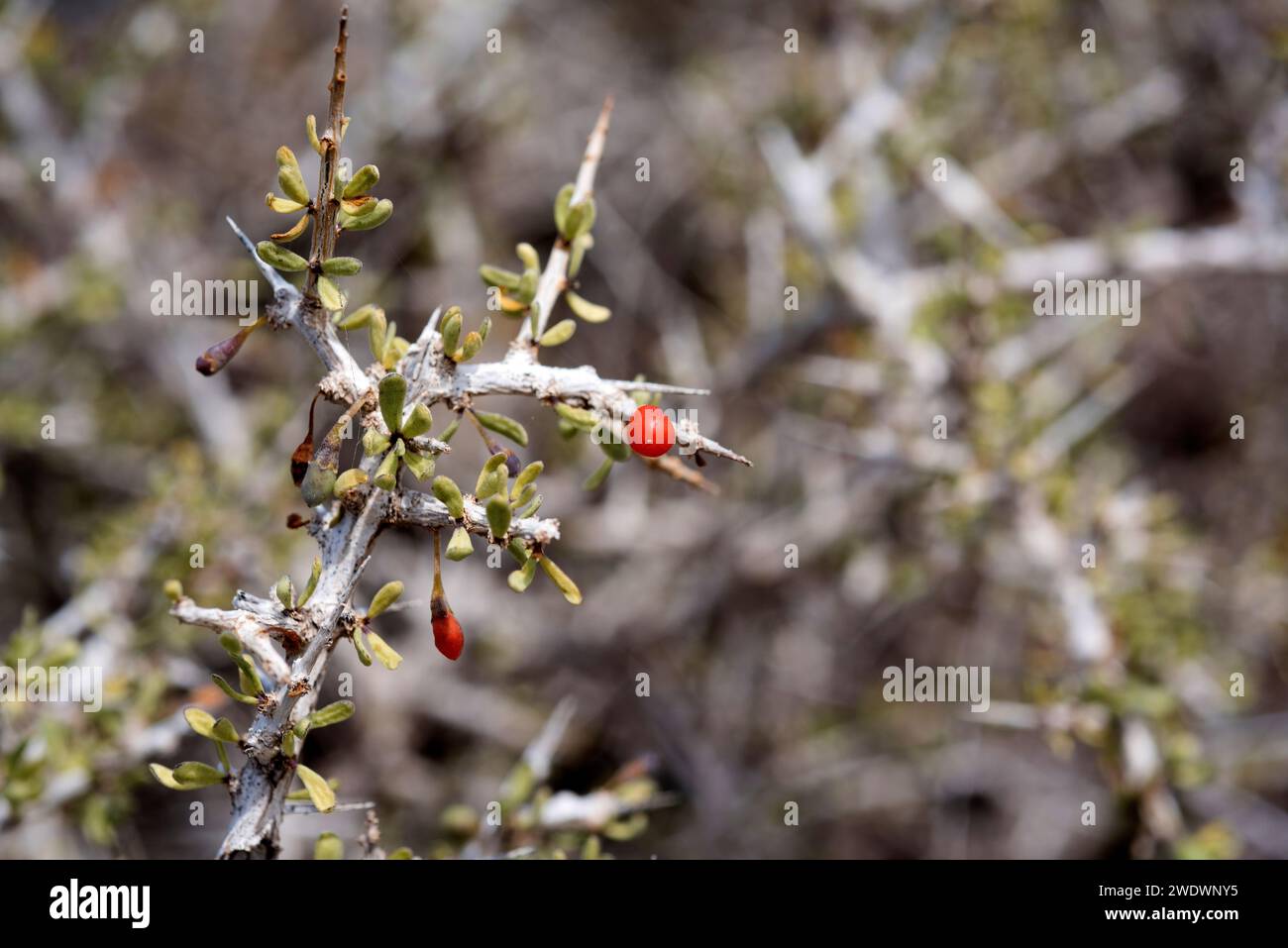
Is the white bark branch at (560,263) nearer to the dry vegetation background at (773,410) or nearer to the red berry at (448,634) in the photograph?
the red berry at (448,634)

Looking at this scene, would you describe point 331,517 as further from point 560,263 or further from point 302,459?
point 560,263

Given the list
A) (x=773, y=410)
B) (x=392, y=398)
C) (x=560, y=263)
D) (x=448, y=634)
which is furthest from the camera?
(x=773, y=410)

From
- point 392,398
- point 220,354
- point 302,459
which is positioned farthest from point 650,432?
point 220,354

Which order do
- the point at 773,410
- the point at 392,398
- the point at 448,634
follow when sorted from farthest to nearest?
the point at 773,410
the point at 448,634
the point at 392,398

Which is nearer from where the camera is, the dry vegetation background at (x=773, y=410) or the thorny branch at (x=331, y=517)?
the thorny branch at (x=331, y=517)

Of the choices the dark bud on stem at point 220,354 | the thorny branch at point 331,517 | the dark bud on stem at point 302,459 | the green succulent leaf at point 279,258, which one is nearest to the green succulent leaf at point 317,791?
the thorny branch at point 331,517

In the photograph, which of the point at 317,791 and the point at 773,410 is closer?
the point at 317,791
